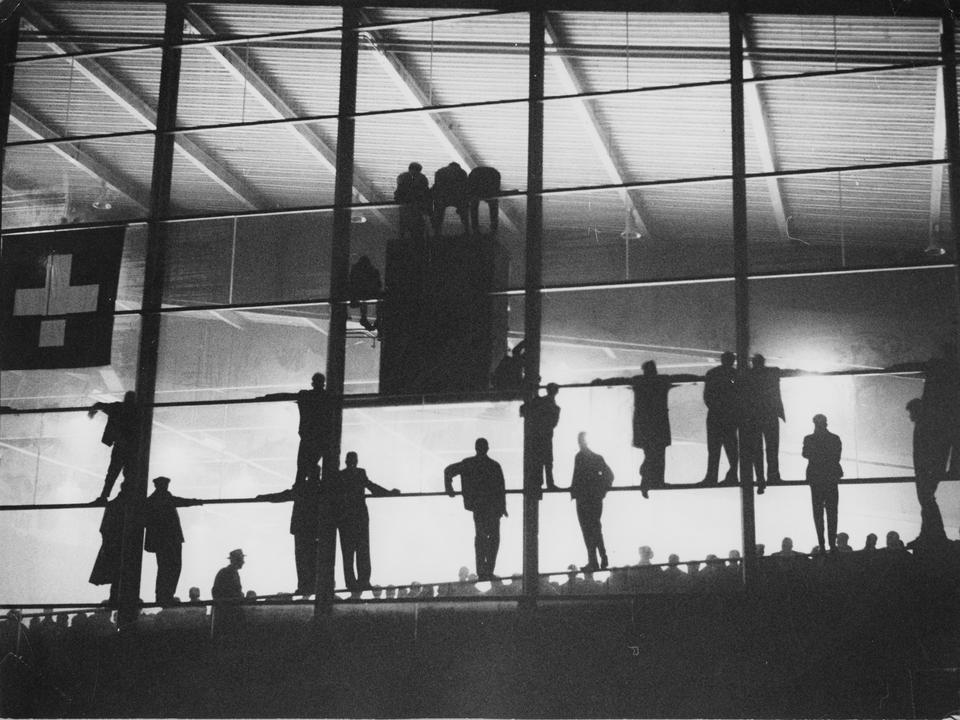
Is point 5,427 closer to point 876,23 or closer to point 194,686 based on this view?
point 194,686

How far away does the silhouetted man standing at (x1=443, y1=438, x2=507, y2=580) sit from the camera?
15711 mm

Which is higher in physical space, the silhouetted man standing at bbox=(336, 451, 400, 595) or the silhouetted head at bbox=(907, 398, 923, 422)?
the silhouetted head at bbox=(907, 398, 923, 422)

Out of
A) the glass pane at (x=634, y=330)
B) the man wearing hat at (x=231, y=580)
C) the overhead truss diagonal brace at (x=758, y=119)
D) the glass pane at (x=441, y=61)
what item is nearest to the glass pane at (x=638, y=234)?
the glass pane at (x=634, y=330)

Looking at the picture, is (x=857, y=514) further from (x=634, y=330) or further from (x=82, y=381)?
(x=82, y=381)

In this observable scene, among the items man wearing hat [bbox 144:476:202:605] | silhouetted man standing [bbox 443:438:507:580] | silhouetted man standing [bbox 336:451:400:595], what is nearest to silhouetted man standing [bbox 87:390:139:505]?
man wearing hat [bbox 144:476:202:605]

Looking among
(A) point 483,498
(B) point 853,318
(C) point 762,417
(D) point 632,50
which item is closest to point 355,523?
(A) point 483,498

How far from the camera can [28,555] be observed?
16781mm

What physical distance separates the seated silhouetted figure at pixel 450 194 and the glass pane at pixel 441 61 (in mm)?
1274

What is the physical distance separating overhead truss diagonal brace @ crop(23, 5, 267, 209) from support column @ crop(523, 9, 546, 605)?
4.36m

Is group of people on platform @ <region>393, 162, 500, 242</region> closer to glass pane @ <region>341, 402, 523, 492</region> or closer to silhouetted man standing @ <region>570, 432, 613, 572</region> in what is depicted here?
glass pane @ <region>341, 402, 523, 492</region>

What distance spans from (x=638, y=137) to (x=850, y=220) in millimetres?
3124

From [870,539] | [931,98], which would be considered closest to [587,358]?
[870,539]

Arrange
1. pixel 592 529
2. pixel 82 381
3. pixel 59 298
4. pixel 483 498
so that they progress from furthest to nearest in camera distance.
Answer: pixel 59 298 → pixel 82 381 → pixel 483 498 → pixel 592 529

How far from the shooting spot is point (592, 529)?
15445 millimetres
